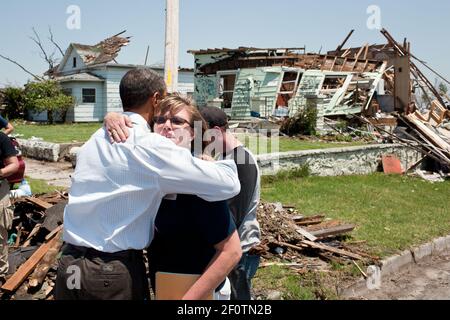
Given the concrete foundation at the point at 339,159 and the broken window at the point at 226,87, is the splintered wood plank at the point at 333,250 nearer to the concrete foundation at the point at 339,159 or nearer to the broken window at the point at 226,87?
the concrete foundation at the point at 339,159

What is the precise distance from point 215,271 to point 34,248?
3.82m

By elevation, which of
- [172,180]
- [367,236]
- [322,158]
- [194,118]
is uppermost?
[194,118]

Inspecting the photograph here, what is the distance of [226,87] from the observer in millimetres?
24031

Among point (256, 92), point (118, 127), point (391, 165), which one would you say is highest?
point (256, 92)

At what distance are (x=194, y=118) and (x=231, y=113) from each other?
18.3 meters

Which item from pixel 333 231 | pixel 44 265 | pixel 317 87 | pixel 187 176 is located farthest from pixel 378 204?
pixel 317 87

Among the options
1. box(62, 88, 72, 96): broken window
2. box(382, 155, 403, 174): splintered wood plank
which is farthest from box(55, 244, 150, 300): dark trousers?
box(62, 88, 72, 96): broken window

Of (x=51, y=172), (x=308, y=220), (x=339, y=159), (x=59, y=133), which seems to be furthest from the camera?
(x=59, y=133)

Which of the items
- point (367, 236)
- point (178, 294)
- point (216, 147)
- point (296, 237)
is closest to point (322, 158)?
point (367, 236)

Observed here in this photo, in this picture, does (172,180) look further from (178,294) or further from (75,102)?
(75,102)

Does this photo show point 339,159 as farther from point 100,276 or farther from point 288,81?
point 100,276

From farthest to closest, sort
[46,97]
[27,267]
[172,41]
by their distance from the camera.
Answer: [46,97], [172,41], [27,267]

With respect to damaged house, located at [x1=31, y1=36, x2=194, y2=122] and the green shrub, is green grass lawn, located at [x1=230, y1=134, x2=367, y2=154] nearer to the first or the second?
damaged house, located at [x1=31, y1=36, x2=194, y2=122]
